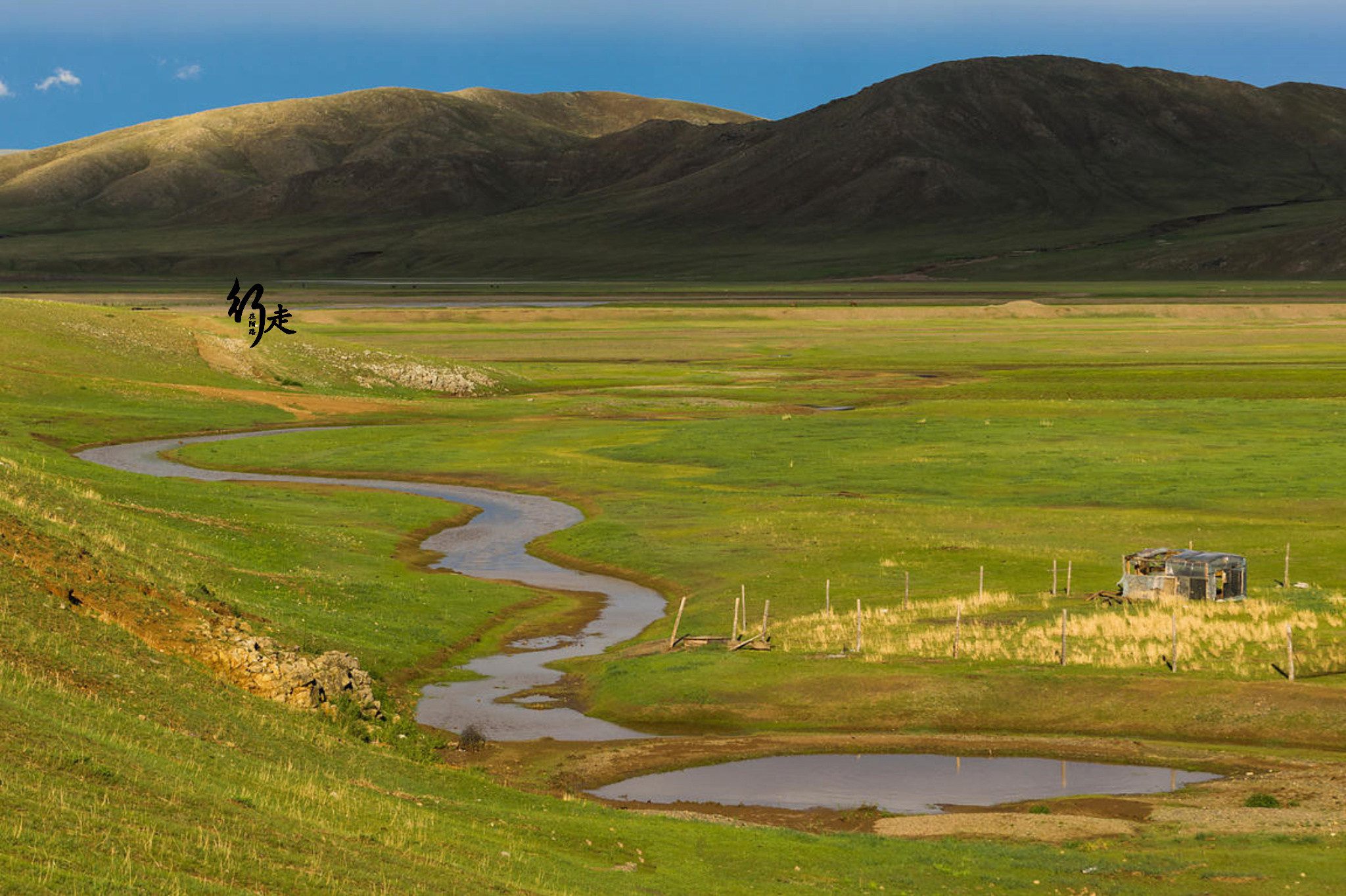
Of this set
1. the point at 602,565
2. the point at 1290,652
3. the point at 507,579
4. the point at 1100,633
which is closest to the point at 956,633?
the point at 1100,633

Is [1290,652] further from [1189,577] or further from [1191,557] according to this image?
[1191,557]

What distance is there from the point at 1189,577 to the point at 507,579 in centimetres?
2724

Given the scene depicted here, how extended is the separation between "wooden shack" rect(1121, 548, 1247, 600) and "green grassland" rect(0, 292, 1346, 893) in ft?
5.56

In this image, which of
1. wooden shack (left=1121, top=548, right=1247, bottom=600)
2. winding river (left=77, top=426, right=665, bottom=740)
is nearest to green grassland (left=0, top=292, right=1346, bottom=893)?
winding river (left=77, top=426, right=665, bottom=740)

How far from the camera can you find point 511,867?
24.6 meters

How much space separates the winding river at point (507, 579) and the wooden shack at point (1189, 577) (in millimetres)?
17579

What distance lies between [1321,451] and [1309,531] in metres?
25.7

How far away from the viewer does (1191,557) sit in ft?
174

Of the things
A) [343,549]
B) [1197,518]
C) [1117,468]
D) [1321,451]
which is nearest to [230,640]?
[343,549]

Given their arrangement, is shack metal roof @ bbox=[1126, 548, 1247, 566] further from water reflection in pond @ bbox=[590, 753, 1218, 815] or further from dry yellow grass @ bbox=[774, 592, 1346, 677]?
water reflection in pond @ bbox=[590, 753, 1218, 815]

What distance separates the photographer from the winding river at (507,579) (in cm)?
4275

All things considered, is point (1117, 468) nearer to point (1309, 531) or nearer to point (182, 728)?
point (1309, 531)

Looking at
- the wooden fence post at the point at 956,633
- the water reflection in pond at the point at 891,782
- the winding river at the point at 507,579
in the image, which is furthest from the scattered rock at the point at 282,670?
the wooden fence post at the point at 956,633

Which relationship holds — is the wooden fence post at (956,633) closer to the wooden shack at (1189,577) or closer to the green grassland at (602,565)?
the green grassland at (602,565)
